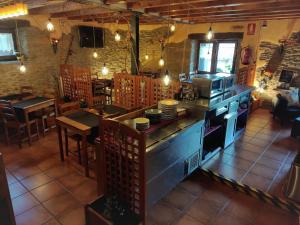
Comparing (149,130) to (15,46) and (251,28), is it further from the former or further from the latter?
(251,28)

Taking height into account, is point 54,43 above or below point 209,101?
above

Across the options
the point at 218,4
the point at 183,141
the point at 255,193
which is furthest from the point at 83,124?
the point at 218,4

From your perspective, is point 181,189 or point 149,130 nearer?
point 149,130

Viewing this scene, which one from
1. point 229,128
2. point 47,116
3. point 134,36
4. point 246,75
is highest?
point 134,36

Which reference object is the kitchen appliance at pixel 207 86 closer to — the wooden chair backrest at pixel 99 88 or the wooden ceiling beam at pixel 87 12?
the wooden ceiling beam at pixel 87 12

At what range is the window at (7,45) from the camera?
5.56m

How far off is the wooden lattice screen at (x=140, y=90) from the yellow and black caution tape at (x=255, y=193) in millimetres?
1572

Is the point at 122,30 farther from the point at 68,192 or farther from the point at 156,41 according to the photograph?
the point at 68,192

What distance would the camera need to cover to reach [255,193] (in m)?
3.09

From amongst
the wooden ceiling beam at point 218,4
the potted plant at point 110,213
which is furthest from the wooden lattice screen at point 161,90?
the potted plant at point 110,213

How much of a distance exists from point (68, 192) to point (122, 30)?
7.42 metres

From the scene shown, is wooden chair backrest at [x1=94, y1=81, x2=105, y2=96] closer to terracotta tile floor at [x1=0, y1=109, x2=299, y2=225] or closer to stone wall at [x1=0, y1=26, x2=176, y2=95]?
stone wall at [x1=0, y1=26, x2=176, y2=95]

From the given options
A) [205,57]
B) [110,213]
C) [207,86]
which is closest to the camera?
[110,213]

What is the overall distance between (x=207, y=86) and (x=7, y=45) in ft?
17.2
